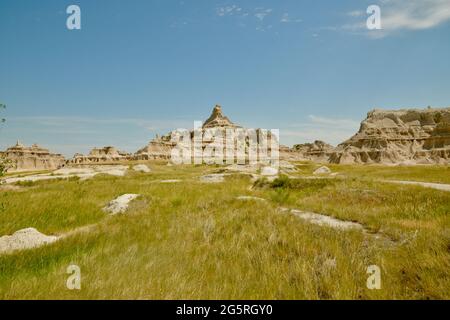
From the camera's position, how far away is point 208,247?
183 inches

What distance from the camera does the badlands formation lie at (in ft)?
309

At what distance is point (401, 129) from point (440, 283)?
415 feet

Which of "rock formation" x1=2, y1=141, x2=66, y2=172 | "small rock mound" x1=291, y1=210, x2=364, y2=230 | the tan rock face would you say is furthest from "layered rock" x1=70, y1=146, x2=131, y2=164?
"small rock mound" x1=291, y1=210, x2=364, y2=230

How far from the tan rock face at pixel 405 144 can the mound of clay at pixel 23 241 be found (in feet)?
362

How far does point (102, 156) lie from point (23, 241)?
134m

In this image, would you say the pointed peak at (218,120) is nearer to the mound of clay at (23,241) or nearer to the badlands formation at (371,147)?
the badlands formation at (371,147)

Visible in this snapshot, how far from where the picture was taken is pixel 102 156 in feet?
413

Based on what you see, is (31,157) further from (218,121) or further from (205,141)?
(218,121)

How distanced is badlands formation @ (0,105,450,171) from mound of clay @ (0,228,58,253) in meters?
98.8

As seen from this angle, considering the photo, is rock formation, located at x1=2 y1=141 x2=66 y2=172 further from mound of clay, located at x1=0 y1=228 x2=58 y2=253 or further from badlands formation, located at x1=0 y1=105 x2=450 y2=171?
mound of clay, located at x1=0 y1=228 x2=58 y2=253

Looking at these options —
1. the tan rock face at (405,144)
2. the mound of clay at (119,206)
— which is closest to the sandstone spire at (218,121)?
the tan rock face at (405,144)

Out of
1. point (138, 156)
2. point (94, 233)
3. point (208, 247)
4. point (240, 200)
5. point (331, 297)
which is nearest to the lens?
point (331, 297)
